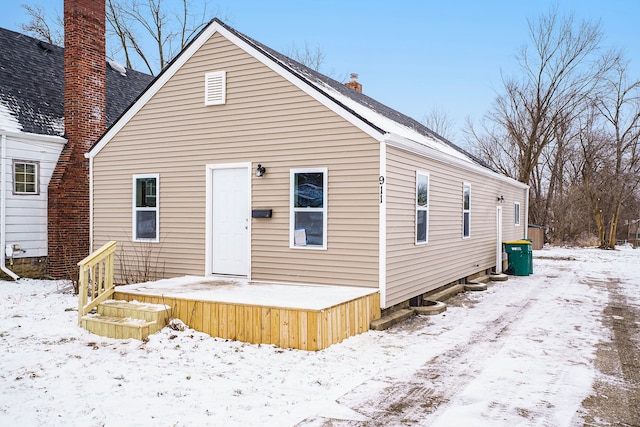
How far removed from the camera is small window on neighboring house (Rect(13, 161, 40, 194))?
440 inches

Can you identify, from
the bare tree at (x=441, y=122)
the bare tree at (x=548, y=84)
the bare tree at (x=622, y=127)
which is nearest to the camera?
the bare tree at (x=548, y=84)

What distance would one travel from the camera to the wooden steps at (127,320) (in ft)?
20.6

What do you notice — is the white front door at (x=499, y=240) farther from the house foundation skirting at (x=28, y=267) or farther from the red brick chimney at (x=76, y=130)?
the house foundation skirting at (x=28, y=267)

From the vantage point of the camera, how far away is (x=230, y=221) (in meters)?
8.91

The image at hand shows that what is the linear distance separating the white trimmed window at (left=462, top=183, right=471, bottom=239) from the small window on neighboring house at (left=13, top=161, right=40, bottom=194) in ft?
34.0

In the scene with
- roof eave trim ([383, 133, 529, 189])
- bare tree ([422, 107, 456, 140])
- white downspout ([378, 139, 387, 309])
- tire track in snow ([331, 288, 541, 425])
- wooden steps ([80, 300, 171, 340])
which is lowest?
tire track in snow ([331, 288, 541, 425])

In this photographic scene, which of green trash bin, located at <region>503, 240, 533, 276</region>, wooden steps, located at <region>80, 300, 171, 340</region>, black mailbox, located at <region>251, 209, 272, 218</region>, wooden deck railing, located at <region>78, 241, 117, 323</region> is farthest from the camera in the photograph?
green trash bin, located at <region>503, 240, 533, 276</region>

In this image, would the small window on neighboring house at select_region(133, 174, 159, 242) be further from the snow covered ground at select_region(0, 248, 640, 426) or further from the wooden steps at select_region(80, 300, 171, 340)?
the wooden steps at select_region(80, 300, 171, 340)

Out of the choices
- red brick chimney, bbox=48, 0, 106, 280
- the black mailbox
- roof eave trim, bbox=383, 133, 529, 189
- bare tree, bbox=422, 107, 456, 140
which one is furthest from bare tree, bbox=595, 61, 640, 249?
red brick chimney, bbox=48, 0, 106, 280

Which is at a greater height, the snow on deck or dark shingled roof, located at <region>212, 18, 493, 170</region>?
dark shingled roof, located at <region>212, 18, 493, 170</region>

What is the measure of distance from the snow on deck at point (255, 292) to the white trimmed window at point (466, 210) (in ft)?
16.7

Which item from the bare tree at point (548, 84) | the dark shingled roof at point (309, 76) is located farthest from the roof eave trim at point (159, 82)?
the bare tree at point (548, 84)

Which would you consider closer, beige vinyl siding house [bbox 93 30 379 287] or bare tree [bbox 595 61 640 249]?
beige vinyl siding house [bbox 93 30 379 287]

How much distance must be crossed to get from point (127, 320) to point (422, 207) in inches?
213
